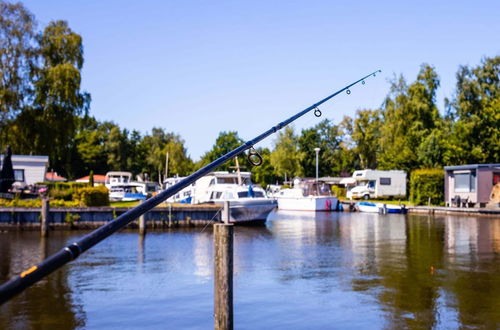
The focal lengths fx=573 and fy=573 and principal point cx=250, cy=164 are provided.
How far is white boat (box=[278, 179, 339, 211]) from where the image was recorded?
5600cm

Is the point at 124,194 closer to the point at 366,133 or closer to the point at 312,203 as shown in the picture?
the point at 312,203

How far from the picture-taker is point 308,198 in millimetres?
56250

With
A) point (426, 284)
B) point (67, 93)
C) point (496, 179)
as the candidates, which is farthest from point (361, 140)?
point (426, 284)

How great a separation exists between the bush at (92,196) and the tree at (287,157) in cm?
6220

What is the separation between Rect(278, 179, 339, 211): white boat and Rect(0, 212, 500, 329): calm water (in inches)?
1006

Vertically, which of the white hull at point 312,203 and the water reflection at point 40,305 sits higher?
the white hull at point 312,203

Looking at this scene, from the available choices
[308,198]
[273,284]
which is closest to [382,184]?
[308,198]

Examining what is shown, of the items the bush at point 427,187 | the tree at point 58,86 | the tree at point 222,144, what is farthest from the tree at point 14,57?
the tree at point 222,144

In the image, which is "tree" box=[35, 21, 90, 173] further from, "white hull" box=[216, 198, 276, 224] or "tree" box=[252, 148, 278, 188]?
"tree" box=[252, 148, 278, 188]

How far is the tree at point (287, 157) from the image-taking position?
319 ft

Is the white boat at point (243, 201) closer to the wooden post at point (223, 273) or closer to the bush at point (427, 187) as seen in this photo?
the bush at point (427, 187)

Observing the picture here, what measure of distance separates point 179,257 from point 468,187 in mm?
36169

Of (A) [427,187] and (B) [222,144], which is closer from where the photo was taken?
(A) [427,187]

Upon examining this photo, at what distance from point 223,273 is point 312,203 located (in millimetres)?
48027
